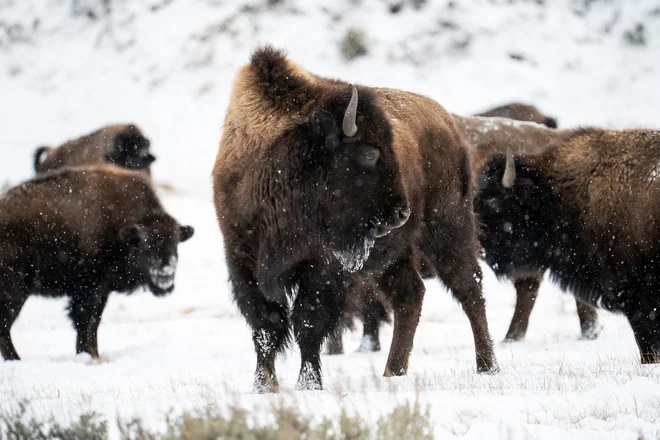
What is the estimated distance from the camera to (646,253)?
6.30 m

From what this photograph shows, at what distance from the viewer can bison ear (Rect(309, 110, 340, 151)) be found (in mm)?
5082

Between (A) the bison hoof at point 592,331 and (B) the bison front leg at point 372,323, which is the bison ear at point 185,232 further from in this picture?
(A) the bison hoof at point 592,331

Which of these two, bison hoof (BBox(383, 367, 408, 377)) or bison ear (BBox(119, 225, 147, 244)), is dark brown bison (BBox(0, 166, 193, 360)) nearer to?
bison ear (BBox(119, 225, 147, 244))

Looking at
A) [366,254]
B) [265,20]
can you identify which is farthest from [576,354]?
[265,20]

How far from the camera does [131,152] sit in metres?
13.4

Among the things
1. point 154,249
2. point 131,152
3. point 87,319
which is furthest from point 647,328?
point 131,152

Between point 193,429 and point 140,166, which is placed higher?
point 140,166

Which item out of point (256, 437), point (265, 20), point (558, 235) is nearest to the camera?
point (256, 437)

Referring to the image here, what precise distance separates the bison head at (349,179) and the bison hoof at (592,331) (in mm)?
4188

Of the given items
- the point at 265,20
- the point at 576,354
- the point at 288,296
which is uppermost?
the point at 265,20

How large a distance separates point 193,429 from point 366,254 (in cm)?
265

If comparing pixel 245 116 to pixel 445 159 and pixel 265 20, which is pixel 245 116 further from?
pixel 265 20

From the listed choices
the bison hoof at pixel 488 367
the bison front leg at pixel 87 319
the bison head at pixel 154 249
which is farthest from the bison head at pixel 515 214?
the bison front leg at pixel 87 319

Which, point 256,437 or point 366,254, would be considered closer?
point 256,437
